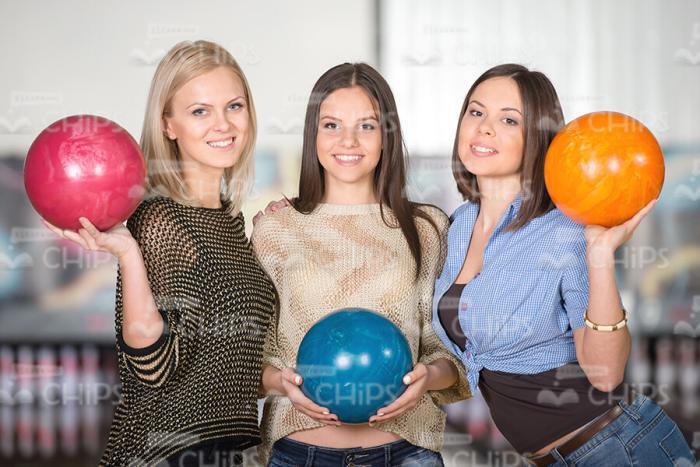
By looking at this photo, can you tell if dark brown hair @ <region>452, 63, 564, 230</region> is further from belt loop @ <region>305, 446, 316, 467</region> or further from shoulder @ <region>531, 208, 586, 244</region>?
belt loop @ <region>305, 446, 316, 467</region>

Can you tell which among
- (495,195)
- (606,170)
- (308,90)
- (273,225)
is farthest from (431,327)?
(308,90)

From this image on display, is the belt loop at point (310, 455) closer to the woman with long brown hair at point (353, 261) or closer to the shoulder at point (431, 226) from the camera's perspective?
the woman with long brown hair at point (353, 261)

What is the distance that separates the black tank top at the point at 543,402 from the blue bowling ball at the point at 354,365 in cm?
30

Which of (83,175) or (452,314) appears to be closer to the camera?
(83,175)

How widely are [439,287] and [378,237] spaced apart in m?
0.20

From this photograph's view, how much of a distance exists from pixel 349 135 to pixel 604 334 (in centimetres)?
79

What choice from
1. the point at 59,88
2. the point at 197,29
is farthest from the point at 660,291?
the point at 59,88

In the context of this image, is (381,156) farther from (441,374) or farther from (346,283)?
(441,374)

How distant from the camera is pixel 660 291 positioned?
4727mm

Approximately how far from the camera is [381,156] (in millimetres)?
2092

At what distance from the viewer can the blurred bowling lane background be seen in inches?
177

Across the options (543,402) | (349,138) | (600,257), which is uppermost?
(349,138)

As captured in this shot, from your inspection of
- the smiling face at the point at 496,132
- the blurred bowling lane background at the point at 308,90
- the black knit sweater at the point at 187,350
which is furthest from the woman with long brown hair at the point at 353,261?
the blurred bowling lane background at the point at 308,90

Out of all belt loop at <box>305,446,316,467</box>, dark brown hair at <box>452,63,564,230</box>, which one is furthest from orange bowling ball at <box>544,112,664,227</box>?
belt loop at <box>305,446,316,467</box>
